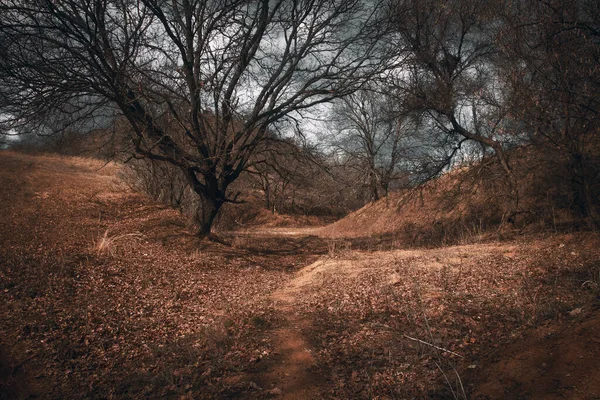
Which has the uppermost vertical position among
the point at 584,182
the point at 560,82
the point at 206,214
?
the point at 560,82

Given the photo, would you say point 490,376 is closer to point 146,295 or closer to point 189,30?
point 146,295

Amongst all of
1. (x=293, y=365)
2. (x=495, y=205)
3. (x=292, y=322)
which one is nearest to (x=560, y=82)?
(x=292, y=322)

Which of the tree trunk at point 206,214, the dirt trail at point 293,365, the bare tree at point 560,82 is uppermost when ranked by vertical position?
the bare tree at point 560,82

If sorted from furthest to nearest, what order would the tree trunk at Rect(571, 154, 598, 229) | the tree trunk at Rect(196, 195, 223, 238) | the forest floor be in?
the tree trunk at Rect(196, 195, 223, 238) < the tree trunk at Rect(571, 154, 598, 229) < the forest floor

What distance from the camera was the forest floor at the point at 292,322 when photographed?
3275mm

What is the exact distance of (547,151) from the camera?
936 cm

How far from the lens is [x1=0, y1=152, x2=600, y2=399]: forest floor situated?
328cm

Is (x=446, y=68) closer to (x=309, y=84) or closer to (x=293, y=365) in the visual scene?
(x=309, y=84)

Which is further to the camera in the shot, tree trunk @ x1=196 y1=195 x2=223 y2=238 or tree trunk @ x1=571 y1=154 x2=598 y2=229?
tree trunk @ x1=196 y1=195 x2=223 y2=238

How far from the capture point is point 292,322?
506 centimetres

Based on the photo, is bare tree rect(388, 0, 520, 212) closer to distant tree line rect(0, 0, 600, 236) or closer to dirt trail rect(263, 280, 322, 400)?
distant tree line rect(0, 0, 600, 236)

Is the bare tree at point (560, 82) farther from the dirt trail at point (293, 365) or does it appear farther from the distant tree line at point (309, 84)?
the dirt trail at point (293, 365)

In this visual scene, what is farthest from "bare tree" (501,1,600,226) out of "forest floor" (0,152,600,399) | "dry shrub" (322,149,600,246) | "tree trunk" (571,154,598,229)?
"forest floor" (0,152,600,399)

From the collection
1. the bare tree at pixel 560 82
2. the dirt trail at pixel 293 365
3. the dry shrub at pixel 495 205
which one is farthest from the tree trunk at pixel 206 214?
the bare tree at pixel 560 82
